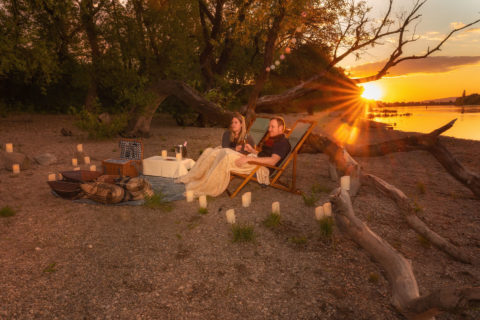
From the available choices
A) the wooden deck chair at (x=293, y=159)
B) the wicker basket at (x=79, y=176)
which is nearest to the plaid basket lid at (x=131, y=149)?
the wicker basket at (x=79, y=176)

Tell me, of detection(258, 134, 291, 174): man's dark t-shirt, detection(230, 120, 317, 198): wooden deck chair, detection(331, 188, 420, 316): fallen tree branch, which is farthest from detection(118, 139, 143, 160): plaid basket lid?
detection(331, 188, 420, 316): fallen tree branch

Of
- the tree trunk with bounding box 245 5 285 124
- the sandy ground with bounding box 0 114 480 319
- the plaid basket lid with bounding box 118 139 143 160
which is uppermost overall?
the tree trunk with bounding box 245 5 285 124

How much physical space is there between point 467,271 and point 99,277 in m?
3.69

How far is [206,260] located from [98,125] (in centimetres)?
900

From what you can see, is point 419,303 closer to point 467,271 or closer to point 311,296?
point 311,296

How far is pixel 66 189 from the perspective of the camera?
4.86 metres

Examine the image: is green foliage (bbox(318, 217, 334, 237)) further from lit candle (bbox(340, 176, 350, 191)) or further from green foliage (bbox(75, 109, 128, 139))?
green foliage (bbox(75, 109, 128, 139))

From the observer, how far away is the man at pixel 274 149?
5117 millimetres

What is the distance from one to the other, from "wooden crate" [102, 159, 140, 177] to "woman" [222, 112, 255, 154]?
1.98 metres

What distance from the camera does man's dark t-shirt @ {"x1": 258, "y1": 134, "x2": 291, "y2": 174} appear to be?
5.20m

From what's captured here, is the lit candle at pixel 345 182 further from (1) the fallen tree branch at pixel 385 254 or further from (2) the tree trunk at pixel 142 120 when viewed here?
(2) the tree trunk at pixel 142 120

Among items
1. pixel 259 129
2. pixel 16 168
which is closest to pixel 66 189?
pixel 16 168

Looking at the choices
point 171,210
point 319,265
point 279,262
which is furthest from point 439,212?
point 171,210

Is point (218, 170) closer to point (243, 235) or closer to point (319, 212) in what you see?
point (243, 235)
